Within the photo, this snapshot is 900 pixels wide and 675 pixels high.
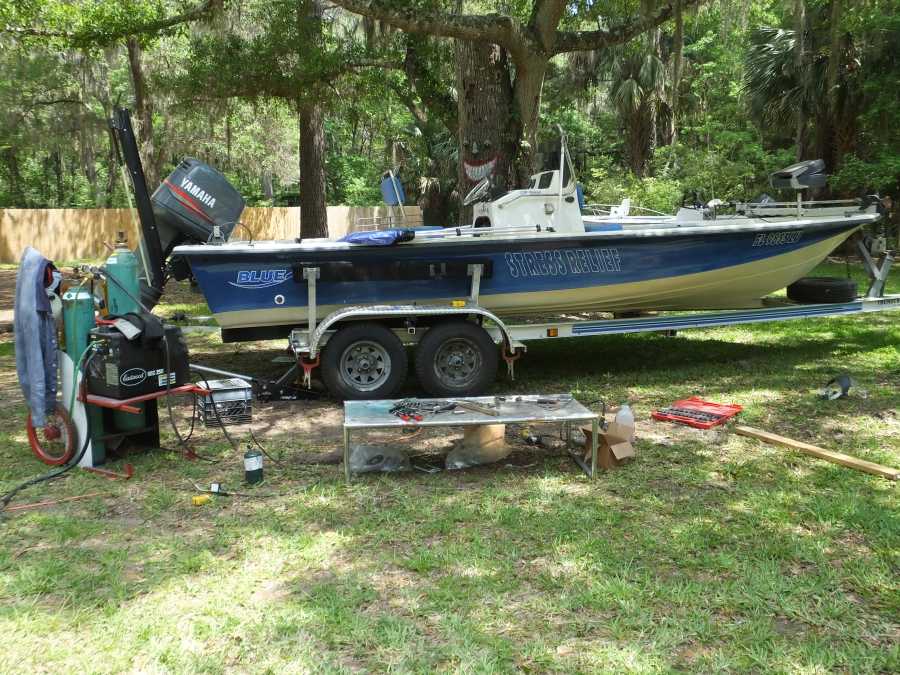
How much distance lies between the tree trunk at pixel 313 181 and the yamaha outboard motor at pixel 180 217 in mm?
7118

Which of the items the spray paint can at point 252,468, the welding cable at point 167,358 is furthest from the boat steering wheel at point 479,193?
the spray paint can at point 252,468

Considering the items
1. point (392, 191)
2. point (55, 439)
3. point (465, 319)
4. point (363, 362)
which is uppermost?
point (392, 191)

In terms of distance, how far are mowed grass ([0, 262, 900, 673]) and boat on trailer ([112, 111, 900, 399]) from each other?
1.26m

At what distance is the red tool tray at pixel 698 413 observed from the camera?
20.0ft

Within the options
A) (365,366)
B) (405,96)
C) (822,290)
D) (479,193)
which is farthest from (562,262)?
(405,96)

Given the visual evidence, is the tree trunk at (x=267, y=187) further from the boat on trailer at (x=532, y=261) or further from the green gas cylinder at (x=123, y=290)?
the green gas cylinder at (x=123, y=290)

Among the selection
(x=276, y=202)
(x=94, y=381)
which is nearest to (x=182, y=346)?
(x=94, y=381)

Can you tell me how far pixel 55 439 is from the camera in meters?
5.41

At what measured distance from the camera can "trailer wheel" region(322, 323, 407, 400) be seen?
6625 mm

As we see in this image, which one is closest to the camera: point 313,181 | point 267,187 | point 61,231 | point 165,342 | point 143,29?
point 165,342

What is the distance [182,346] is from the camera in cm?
525

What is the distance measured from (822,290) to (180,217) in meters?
6.52

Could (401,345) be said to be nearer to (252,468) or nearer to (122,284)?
(252,468)

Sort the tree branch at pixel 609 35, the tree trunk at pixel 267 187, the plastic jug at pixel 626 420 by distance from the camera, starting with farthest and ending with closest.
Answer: the tree trunk at pixel 267 187, the tree branch at pixel 609 35, the plastic jug at pixel 626 420
